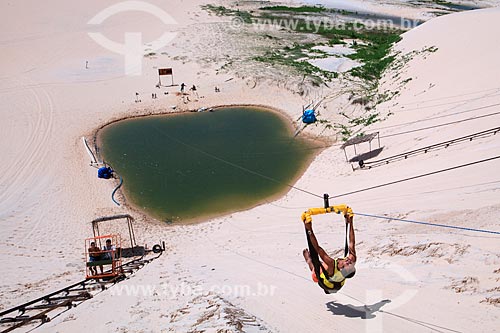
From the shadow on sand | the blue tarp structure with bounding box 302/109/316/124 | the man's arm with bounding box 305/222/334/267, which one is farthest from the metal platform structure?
the blue tarp structure with bounding box 302/109/316/124

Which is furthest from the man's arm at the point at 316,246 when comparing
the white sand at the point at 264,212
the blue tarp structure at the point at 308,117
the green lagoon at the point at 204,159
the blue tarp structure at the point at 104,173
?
the blue tarp structure at the point at 308,117

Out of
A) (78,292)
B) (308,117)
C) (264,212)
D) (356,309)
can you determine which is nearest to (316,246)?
(356,309)

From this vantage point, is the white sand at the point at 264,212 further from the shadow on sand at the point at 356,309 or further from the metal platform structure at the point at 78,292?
the metal platform structure at the point at 78,292

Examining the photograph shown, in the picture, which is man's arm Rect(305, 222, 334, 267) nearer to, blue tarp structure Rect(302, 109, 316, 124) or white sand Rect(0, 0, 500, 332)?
white sand Rect(0, 0, 500, 332)

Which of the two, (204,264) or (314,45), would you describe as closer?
(204,264)

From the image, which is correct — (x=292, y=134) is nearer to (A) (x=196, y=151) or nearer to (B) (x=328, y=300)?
(A) (x=196, y=151)

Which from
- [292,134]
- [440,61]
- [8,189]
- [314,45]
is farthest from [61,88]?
[440,61]
